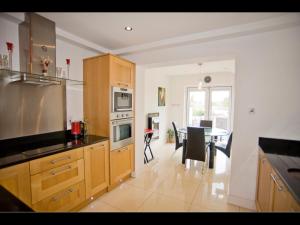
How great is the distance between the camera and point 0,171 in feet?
4.01

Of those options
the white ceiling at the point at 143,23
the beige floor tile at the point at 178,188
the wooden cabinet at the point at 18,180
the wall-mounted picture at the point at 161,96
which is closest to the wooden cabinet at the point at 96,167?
the wooden cabinet at the point at 18,180

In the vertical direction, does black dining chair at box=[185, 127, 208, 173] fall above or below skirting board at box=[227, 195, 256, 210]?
above

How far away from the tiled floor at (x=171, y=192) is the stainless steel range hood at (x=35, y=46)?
1804mm

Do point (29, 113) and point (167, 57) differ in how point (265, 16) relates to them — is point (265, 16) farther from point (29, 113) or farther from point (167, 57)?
point (29, 113)

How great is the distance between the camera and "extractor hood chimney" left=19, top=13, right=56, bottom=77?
1738 millimetres

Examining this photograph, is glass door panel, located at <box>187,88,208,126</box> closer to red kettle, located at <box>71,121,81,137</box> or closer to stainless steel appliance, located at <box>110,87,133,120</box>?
stainless steel appliance, located at <box>110,87,133,120</box>

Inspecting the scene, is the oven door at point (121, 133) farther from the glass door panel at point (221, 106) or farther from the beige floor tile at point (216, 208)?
the glass door panel at point (221, 106)

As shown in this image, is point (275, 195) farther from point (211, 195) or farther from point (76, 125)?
point (76, 125)

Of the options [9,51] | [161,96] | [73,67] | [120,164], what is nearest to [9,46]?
[9,51]

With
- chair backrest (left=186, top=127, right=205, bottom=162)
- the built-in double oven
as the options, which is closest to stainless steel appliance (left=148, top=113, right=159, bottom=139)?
chair backrest (left=186, top=127, right=205, bottom=162)

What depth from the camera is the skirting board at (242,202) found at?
2043 mm

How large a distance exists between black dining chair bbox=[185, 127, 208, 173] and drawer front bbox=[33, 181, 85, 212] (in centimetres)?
218

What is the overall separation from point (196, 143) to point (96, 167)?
203 cm

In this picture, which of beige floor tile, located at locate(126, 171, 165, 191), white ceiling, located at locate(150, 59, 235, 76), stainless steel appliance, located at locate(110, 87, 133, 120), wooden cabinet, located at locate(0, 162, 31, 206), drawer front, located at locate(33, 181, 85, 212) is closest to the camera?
wooden cabinet, located at locate(0, 162, 31, 206)
